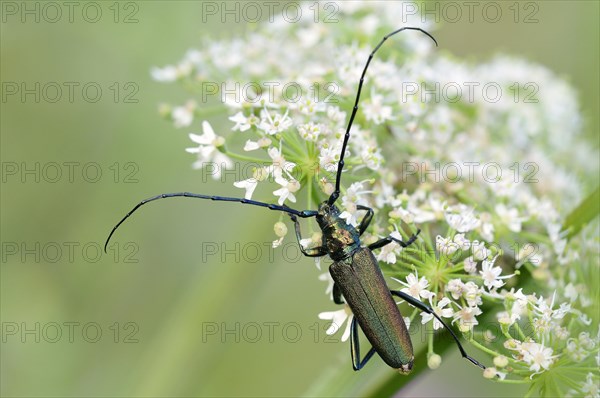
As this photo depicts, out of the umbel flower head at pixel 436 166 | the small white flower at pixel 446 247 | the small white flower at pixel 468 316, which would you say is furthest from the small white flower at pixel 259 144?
the small white flower at pixel 468 316

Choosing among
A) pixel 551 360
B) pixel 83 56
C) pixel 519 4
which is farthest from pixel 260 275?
pixel 519 4

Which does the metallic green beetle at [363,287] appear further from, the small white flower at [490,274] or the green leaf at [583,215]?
the green leaf at [583,215]

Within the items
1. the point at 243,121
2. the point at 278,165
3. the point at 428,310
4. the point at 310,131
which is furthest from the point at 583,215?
the point at 243,121

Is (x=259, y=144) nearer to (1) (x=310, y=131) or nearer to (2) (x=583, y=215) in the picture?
(1) (x=310, y=131)

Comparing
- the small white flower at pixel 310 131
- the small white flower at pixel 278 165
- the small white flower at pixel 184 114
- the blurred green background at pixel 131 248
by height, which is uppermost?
the small white flower at pixel 310 131

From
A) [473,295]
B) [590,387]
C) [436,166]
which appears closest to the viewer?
[590,387]

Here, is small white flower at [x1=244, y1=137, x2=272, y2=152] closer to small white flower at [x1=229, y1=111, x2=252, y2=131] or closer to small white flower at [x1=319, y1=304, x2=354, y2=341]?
small white flower at [x1=229, y1=111, x2=252, y2=131]

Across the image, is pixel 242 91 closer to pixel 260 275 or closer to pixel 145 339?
pixel 260 275

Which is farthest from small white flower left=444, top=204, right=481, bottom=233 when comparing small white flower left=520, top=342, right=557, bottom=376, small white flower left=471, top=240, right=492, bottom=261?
small white flower left=520, top=342, right=557, bottom=376
